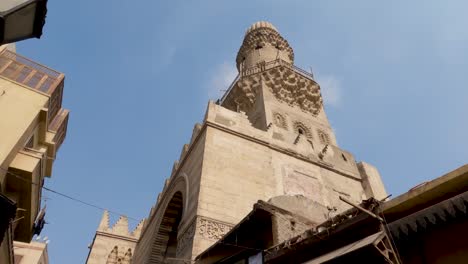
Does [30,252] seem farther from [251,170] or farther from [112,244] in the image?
[251,170]

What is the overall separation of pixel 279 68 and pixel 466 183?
14.2 m

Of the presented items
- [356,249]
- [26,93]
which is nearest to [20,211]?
[26,93]

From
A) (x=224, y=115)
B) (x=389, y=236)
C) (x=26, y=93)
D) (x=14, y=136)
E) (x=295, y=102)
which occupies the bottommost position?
(x=389, y=236)

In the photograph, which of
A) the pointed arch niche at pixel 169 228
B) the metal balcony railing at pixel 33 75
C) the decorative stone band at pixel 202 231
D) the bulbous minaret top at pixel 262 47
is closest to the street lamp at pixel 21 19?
the decorative stone band at pixel 202 231

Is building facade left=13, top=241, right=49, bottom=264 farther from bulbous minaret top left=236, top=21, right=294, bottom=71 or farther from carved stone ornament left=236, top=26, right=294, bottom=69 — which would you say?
carved stone ornament left=236, top=26, right=294, bottom=69

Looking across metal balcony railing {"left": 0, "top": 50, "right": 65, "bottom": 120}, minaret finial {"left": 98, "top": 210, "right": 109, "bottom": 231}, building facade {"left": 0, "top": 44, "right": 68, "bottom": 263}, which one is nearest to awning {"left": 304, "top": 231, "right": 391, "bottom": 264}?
building facade {"left": 0, "top": 44, "right": 68, "bottom": 263}

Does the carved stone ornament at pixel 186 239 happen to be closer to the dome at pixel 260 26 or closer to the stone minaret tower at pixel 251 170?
the stone minaret tower at pixel 251 170

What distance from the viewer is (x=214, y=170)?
9.10 m

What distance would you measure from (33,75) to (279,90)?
10909mm

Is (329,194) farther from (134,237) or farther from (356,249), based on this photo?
(134,237)

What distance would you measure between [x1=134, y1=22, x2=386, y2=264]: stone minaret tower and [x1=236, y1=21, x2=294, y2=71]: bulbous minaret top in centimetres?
326

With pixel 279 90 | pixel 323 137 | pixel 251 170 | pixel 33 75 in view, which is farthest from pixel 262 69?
pixel 33 75

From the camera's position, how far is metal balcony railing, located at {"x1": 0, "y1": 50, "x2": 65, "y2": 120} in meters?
8.84

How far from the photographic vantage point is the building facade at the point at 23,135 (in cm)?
737
